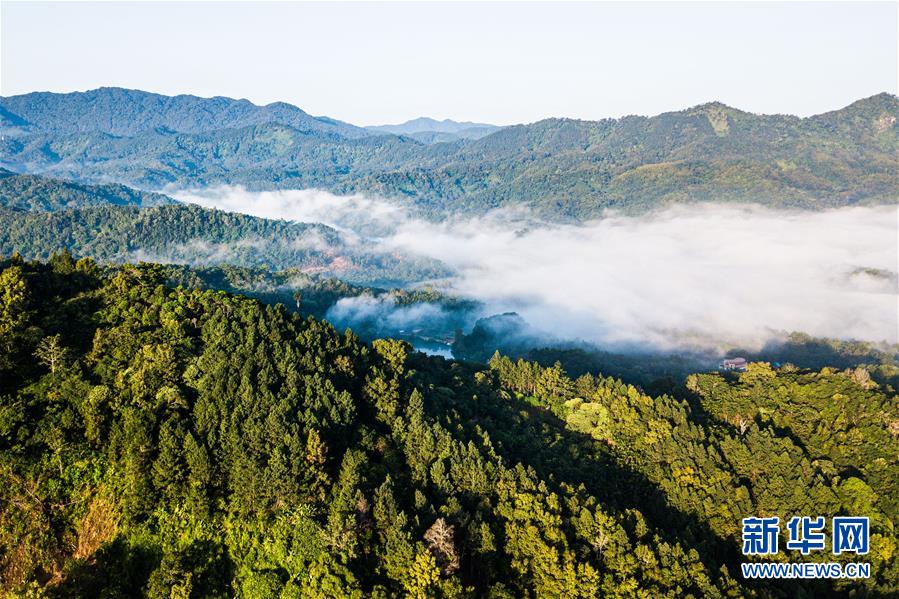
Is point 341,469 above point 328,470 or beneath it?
above

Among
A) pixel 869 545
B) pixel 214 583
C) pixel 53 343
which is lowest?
pixel 869 545

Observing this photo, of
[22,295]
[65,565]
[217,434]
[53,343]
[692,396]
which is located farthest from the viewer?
[692,396]

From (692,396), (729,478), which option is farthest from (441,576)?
(692,396)

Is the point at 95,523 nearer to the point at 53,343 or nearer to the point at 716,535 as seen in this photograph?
the point at 53,343

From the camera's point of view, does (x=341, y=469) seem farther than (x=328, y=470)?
No

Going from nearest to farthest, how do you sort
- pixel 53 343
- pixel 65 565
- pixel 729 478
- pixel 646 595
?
pixel 65 565, pixel 646 595, pixel 53 343, pixel 729 478

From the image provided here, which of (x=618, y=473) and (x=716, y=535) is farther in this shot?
(x=618, y=473)

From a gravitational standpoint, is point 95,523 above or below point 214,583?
above
